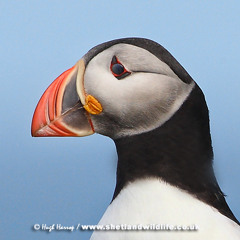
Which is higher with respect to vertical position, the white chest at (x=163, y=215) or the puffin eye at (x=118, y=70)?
the puffin eye at (x=118, y=70)

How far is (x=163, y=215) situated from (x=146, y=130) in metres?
0.28

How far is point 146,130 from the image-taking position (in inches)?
71.1

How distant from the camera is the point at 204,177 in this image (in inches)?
71.4

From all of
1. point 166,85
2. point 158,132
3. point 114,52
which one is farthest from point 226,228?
point 114,52

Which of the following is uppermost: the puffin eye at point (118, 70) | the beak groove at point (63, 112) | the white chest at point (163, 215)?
the puffin eye at point (118, 70)

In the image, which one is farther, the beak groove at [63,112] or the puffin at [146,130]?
the beak groove at [63,112]

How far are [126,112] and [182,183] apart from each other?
0.28 m

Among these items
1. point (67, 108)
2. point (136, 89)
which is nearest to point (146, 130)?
point (136, 89)

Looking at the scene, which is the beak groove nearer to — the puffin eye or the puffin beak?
the puffin beak

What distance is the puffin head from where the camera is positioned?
176 centimetres

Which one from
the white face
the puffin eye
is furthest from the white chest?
the puffin eye

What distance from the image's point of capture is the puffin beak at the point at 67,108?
72.3 inches

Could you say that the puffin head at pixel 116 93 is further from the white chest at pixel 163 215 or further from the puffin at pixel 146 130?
the white chest at pixel 163 215

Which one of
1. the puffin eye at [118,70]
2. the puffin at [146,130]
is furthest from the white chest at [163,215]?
the puffin eye at [118,70]
